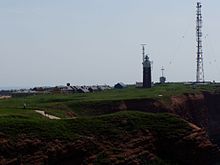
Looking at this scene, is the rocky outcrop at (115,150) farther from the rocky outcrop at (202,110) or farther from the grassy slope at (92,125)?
the rocky outcrop at (202,110)

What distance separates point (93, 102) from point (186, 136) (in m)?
20.2

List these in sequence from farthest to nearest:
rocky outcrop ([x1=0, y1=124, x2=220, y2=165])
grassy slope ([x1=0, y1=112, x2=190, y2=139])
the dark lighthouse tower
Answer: the dark lighthouse tower < grassy slope ([x1=0, y1=112, x2=190, y2=139]) < rocky outcrop ([x1=0, y1=124, x2=220, y2=165])

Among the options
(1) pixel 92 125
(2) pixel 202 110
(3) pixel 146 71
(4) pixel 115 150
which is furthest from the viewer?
(3) pixel 146 71

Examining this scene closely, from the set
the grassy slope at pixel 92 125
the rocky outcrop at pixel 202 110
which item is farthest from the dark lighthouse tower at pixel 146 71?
the grassy slope at pixel 92 125

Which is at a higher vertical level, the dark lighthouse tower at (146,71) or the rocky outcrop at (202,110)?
the dark lighthouse tower at (146,71)

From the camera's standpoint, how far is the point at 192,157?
3903cm

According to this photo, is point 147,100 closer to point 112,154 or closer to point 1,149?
point 112,154

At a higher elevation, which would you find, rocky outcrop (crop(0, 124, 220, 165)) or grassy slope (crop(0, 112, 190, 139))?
grassy slope (crop(0, 112, 190, 139))

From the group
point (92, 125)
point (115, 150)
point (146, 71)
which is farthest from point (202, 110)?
point (115, 150)

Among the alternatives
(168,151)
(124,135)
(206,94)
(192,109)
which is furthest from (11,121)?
(206,94)

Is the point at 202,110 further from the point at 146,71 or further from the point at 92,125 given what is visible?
the point at 92,125

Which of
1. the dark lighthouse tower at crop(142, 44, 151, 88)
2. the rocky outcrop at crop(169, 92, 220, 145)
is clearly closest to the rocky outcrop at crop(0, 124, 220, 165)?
the rocky outcrop at crop(169, 92, 220, 145)

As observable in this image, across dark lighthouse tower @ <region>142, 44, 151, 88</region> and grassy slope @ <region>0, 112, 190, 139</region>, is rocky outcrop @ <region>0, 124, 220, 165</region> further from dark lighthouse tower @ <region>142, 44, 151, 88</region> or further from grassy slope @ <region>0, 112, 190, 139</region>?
dark lighthouse tower @ <region>142, 44, 151, 88</region>

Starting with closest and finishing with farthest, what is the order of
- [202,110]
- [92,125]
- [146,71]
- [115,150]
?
[115,150]
[92,125]
[202,110]
[146,71]
